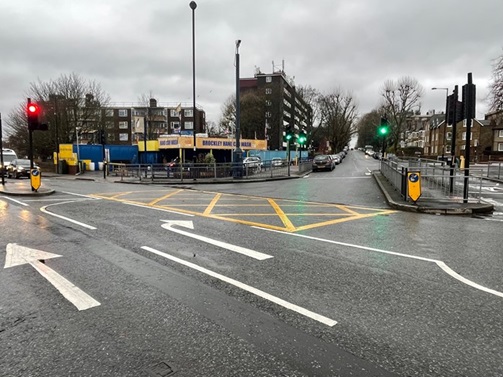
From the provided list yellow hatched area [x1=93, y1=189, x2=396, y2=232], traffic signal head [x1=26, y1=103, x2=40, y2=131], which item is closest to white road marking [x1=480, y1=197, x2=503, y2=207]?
yellow hatched area [x1=93, y1=189, x2=396, y2=232]

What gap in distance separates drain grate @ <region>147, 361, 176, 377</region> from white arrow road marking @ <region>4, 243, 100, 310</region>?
157 centimetres

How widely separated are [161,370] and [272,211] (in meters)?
8.73

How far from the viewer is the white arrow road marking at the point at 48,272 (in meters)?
4.27

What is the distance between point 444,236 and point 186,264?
19.1 ft

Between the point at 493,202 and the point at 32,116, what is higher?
the point at 32,116

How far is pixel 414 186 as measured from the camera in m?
12.4

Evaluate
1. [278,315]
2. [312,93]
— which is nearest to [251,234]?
[278,315]

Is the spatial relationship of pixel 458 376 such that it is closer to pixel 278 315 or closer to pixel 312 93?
pixel 278 315

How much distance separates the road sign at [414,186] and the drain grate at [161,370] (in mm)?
11418

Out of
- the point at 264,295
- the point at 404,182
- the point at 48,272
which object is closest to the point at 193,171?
the point at 404,182

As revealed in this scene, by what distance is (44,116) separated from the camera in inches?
1874

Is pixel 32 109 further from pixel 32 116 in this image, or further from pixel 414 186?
pixel 414 186

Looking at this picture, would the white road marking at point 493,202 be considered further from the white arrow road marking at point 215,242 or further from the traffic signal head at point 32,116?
the traffic signal head at point 32,116

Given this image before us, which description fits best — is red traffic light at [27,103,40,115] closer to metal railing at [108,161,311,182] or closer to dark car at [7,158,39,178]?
metal railing at [108,161,311,182]
